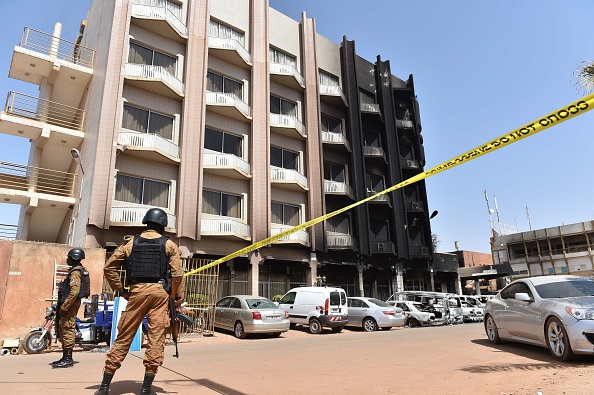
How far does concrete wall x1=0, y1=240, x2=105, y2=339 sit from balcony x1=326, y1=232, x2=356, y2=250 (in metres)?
17.6

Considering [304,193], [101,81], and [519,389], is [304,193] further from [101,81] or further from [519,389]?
[519,389]

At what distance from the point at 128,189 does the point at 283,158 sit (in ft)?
35.0

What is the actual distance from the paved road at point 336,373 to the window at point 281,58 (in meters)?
23.5

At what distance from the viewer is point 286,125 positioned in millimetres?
26047

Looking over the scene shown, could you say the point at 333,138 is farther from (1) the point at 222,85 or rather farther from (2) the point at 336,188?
(1) the point at 222,85

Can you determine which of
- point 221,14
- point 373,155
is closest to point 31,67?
point 221,14

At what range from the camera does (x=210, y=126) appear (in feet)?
76.6

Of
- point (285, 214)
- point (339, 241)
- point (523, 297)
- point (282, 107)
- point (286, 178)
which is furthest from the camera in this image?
point (282, 107)

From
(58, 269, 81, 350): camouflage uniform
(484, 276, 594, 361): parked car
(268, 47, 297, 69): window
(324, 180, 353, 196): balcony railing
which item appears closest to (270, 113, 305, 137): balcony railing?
(324, 180, 353, 196): balcony railing

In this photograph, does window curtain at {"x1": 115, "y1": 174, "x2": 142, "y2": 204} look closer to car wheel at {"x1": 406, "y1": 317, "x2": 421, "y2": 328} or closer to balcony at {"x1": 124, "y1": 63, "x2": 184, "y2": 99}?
balcony at {"x1": 124, "y1": 63, "x2": 184, "y2": 99}

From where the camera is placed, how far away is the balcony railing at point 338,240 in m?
27.2

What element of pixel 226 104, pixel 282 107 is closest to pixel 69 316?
pixel 226 104

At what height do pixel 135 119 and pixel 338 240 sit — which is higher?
pixel 135 119

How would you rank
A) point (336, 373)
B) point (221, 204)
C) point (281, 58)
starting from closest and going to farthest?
point (336, 373)
point (221, 204)
point (281, 58)
